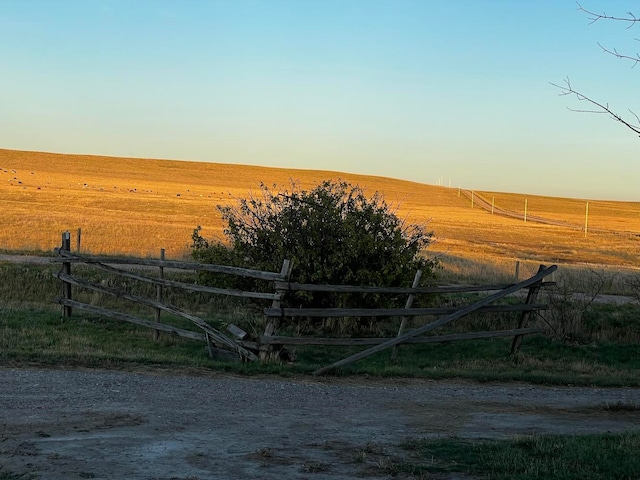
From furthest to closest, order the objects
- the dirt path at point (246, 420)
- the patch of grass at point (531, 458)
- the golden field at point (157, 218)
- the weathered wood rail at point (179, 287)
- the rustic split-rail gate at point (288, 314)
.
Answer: the golden field at point (157, 218) < the weathered wood rail at point (179, 287) < the rustic split-rail gate at point (288, 314) < the dirt path at point (246, 420) < the patch of grass at point (531, 458)

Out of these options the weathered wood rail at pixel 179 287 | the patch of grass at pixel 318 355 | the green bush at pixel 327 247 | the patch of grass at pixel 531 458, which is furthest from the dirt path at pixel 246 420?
the green bush at pixel 327 247

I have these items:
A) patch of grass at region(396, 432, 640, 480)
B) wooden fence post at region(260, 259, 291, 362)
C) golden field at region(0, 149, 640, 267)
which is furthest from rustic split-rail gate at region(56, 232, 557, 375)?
golden field at region(0, 149, 640, 267)

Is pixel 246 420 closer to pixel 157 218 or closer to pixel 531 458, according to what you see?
pixel 531 458

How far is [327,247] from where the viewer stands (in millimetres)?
16781

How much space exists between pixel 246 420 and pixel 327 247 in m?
8.50

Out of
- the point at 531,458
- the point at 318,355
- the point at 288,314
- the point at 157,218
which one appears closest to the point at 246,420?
the point at 531,458

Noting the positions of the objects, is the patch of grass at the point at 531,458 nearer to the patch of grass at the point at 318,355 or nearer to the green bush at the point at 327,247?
the patch of grass at the point at 318,355

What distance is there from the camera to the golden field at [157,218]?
3612cm

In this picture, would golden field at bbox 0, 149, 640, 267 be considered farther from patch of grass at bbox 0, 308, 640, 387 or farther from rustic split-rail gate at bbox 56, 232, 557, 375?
rustic split-rail gate at bbox 56, 232, 557, 375

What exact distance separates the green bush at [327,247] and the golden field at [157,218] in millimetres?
2658

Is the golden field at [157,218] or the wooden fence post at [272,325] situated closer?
the wooden fence post at [272,325]

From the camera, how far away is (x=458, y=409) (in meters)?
9.81

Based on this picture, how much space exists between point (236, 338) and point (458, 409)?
180 inches

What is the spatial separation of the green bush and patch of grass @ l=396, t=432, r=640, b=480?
864cm
